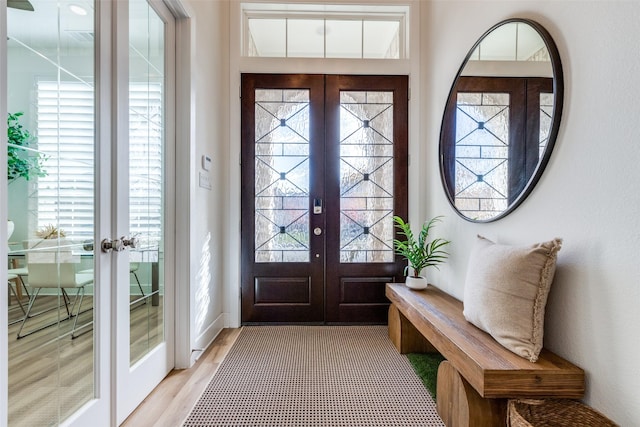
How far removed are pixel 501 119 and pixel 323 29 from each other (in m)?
1.88

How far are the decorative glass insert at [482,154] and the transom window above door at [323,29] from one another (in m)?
1.16

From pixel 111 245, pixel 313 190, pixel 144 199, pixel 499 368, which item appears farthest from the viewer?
pixel 313 190

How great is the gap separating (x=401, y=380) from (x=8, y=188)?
2.04 metres

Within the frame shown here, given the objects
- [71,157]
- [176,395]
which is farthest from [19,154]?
[176,395]

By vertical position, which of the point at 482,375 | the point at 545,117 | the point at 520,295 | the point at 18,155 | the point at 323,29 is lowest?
the point at 482,375

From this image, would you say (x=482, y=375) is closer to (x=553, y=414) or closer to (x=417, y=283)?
(x=553, y=414)

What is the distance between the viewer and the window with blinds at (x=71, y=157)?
1077 mm

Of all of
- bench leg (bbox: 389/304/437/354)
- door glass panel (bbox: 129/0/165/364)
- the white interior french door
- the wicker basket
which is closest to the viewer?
the wicker basket

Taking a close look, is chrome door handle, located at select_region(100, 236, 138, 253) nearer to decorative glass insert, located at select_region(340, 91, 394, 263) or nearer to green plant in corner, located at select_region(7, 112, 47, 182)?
green plant in corner, located at select_region(7, 112, 47, 182)

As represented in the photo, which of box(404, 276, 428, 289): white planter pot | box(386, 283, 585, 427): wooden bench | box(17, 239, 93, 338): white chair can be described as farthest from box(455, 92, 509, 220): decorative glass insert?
box(17, 239, 93, 338): white chair

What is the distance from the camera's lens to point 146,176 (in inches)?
66.3

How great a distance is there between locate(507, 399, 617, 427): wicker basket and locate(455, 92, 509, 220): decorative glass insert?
93cm

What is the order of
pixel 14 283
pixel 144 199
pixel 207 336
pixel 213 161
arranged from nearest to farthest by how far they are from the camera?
pixel 14 283 → pixel 144 199 → pixel 207 336 → pixel 213 161

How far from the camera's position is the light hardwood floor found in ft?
4.88
